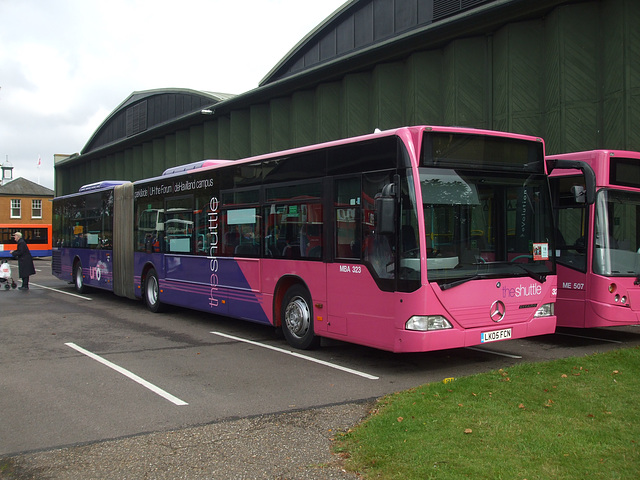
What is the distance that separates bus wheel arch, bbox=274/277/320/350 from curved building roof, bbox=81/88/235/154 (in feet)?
87.4

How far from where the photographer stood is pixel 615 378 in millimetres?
7105

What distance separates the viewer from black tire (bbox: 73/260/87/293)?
18922 millimetres

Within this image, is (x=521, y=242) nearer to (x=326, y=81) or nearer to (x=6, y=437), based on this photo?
(x=6, y=437)

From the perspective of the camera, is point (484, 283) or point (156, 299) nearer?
point (484, 283)

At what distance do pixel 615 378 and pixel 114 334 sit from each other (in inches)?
322

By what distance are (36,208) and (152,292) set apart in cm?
6221

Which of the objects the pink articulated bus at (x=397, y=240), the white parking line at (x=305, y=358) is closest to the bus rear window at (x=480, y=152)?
the pink articulated bus at (x=397, y=240)

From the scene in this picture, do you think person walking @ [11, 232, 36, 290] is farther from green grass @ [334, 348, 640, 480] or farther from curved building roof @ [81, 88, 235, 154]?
green grass @ [334, 348, 640, 480]

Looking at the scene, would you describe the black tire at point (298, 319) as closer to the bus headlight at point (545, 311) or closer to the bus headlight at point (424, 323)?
the bus headlight at point (424, 323)

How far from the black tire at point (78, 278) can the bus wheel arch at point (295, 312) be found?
11.1 metres

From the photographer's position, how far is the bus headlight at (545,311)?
27.0 feet

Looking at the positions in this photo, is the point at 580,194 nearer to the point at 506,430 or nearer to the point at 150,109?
the point at 506,430

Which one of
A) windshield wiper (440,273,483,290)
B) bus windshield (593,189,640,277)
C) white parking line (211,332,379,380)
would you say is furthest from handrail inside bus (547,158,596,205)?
white parking line (211,332,379,380)

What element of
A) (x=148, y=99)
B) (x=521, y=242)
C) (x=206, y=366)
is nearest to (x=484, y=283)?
(x=521, y=242)
